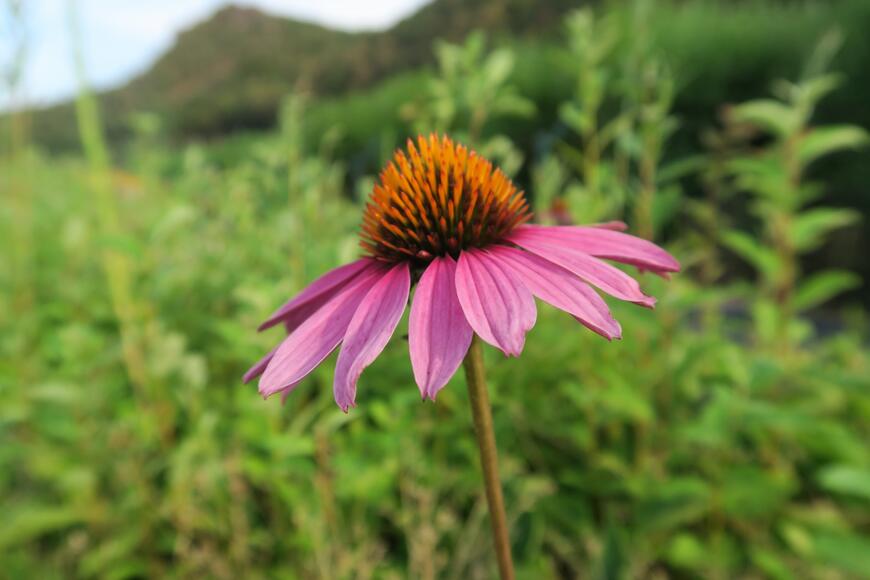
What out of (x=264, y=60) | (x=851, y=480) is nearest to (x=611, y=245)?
(x=851, y=480)

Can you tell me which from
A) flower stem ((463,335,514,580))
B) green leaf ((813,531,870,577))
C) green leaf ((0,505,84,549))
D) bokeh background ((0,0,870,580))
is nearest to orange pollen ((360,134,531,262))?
flower stem ((463,335,514,580))

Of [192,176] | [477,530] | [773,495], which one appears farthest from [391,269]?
[192,176]

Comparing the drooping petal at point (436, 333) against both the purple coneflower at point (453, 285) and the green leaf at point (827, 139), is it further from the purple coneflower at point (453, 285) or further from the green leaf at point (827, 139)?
Answer: the green leaf at point (827, 139)

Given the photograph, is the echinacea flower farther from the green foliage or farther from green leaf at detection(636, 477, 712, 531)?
the green foliage

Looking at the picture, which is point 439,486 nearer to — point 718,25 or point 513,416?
point 513,416

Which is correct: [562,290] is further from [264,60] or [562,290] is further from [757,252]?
[264,60]
